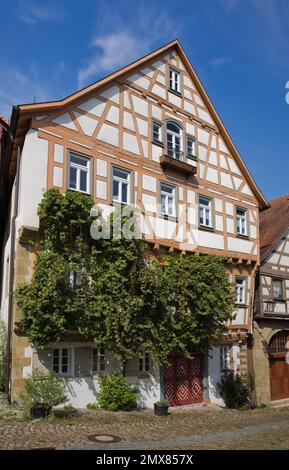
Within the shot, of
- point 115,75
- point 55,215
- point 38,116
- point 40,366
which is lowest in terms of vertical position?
point 40,366

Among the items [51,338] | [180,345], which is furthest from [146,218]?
[51,338]

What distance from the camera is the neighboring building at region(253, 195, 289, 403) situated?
2114 cm

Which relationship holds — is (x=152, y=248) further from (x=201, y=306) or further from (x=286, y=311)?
(x=286, y=311)

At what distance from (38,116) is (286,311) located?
15341mm

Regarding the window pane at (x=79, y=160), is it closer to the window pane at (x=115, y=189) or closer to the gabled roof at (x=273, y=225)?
the window pane at (x=115, y=189)

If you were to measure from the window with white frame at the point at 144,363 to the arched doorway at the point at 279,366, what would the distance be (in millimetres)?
8175

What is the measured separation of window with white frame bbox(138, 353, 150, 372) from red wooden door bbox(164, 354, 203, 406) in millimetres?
939

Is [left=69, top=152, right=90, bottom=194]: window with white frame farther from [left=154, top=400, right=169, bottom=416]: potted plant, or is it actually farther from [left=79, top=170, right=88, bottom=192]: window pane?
[left=154, top=400, right=169, bottom=416]: potted plant

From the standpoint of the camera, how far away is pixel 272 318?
21531 mm

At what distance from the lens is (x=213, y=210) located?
772 inches

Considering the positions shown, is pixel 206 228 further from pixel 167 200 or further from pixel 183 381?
pixel 183 381

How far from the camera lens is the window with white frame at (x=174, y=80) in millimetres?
19544

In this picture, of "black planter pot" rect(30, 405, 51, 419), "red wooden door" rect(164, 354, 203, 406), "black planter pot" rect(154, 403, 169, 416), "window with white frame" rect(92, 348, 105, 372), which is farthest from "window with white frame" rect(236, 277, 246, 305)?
"black planter pot" rect(30, 405, 51, 419)

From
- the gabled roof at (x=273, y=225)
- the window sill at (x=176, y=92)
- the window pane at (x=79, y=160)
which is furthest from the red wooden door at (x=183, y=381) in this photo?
the window sill at (x=176, y=92)
